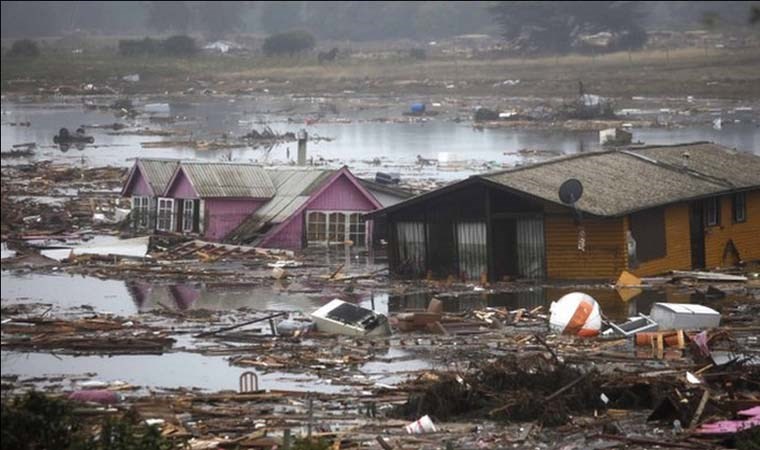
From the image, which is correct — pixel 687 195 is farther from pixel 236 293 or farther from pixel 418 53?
pixel 418 53

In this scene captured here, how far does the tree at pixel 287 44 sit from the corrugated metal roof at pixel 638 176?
237 ft

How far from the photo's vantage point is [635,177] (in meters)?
29.6

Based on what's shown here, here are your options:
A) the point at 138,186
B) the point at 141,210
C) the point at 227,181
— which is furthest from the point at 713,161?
the point at 138,186

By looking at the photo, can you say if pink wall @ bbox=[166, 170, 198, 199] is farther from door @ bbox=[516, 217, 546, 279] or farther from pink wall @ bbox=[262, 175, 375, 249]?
door @ bbox=[516, 217, 546, 279]

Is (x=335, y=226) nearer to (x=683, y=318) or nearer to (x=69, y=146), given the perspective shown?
(x=683, y=318)

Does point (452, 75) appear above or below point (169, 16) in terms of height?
below

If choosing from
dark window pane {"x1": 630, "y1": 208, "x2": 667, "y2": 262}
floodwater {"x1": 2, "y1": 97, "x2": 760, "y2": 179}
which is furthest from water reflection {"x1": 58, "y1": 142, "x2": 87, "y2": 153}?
dark window pane {"x1": 630, "y1": 208, "x2": 667, "y2": 262}

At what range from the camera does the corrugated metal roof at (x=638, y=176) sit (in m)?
27.7

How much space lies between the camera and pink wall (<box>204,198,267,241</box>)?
3341cm

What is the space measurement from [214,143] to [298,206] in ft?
103

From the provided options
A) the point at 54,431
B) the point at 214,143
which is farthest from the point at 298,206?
the point at 214,143

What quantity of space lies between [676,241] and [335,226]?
22.0ft

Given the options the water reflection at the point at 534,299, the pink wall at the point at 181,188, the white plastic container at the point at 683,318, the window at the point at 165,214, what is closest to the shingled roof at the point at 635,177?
the water reflection at the point at 534,299

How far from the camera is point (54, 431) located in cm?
1361
